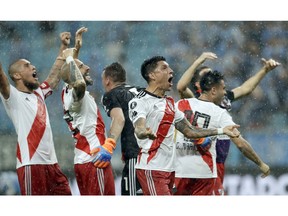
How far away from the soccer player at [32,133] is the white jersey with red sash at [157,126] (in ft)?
2.79

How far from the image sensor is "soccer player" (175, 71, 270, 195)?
7246 mm

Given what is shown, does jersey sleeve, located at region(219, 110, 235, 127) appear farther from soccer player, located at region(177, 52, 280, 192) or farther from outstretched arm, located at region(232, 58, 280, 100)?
outstretched arm, located at region(232, 58, 280, 100)

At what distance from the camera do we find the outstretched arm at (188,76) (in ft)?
26.4

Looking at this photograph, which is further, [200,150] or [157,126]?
[200,150]

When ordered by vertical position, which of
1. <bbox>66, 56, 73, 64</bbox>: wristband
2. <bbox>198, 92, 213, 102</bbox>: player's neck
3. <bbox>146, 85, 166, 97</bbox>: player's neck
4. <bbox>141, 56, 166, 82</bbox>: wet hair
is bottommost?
<bbox>198, 92, 213, 102</bbox>: player's neck

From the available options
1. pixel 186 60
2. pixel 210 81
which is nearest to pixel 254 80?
pixel 186 60

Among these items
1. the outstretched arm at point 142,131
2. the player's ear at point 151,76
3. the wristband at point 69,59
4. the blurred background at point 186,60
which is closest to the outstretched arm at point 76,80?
the wristband at point 69,59

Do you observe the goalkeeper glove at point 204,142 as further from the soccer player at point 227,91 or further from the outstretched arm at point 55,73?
the outstretched arm at point 55,73

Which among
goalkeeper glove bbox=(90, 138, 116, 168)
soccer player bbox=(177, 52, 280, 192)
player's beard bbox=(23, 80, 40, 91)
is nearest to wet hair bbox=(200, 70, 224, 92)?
soccer player bbox=(177, 52, 280, 192)

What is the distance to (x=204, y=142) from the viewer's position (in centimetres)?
729

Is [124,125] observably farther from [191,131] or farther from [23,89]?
[23,89]

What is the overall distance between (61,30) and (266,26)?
2247 millimetres

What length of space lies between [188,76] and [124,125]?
1.21m

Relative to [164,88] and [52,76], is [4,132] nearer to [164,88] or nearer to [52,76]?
[52,76]
